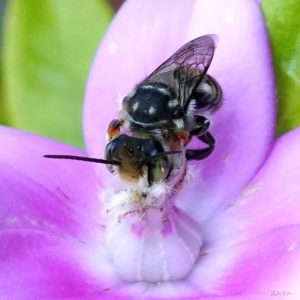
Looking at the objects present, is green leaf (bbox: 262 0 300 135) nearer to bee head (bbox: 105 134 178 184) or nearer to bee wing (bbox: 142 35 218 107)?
bee wing (bbox: 142 35 218 107)

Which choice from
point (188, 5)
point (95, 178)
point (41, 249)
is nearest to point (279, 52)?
point (188, 5)

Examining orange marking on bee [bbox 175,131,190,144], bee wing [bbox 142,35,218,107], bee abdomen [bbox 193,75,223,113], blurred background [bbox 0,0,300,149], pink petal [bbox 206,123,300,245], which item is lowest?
blurred background [bbox 0,0,300,149]

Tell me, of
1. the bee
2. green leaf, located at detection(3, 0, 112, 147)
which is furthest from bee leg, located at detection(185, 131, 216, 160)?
green leaf, located at detection(3, 0, 112, 147)

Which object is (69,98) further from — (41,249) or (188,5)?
(41,249)

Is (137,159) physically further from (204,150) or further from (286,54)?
(286,54)

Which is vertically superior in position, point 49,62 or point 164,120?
point 164,120

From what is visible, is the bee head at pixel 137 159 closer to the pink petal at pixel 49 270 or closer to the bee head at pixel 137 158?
the bee head at pixel 137 158

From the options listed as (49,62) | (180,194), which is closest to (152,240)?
(180,194)
